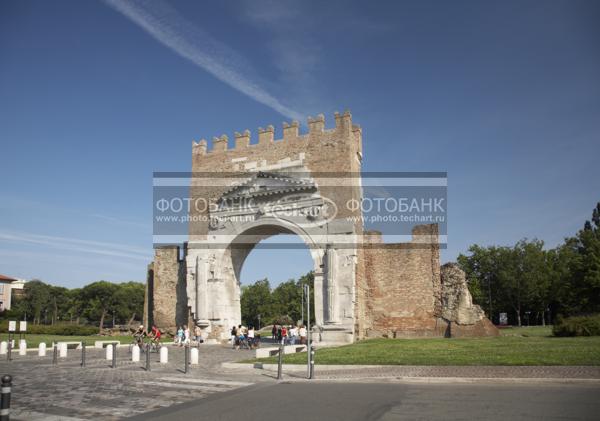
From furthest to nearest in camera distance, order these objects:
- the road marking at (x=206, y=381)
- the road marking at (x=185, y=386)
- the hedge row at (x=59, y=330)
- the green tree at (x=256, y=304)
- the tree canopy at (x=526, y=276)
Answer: the green tree at (x=256, y=304) → the tree canopy at (x=526, y=276) → the hedge row at (x=59, y=330) → the road marking at (x=206, y=381) → the road marking at (x=185, y=386)

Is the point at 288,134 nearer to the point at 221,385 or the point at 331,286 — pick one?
the point at 331,286

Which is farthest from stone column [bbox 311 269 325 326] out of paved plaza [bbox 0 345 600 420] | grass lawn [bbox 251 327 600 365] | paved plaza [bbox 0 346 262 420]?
paved plaza [bbox 0 345 600 420]

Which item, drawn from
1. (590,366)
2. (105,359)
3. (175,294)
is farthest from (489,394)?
(175,294)

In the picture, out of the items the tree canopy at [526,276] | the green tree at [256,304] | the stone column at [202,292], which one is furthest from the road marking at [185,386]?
the green tree at [256,304]

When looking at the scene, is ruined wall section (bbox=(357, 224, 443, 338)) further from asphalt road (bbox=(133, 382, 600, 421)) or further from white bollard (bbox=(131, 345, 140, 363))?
asphalt road (bbox=(133, 382, 600, 421))

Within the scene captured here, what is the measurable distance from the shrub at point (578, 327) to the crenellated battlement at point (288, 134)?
12.1 metres

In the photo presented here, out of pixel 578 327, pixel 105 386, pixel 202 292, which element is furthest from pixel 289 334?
pixel 105 386

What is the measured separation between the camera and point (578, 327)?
1948cm

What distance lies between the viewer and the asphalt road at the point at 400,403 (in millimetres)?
6852

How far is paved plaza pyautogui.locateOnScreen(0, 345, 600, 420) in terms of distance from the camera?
7.79 meters

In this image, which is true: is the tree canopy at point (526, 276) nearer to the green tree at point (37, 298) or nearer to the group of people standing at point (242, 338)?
the group of people standing at point (242, 338)

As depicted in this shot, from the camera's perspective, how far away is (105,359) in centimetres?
1725

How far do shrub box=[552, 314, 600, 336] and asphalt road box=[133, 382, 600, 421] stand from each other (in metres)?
11.8

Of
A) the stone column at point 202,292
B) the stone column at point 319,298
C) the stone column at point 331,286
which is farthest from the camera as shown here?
the stone column at point 202,292
